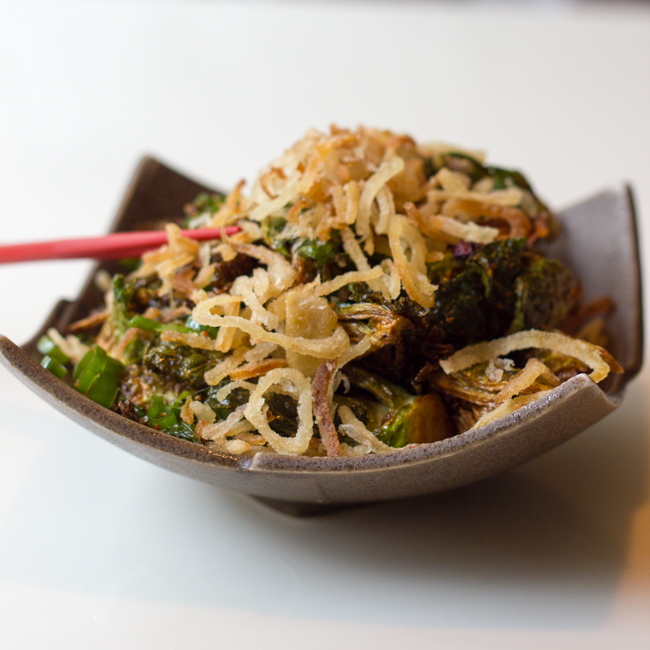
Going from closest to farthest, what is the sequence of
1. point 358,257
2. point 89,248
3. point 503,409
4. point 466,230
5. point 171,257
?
1. point 503,409
2. point 358,257
3. point 466,230
4. point 171,257
5. point 89,248

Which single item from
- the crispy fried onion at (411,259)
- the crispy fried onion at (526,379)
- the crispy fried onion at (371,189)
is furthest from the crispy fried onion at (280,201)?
the crispy fried onion at (526,379)

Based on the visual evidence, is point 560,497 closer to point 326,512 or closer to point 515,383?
point 515,383

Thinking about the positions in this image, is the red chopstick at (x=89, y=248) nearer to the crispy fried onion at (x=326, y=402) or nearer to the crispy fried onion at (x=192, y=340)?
the crispy fried onion at (x=192, y=340)

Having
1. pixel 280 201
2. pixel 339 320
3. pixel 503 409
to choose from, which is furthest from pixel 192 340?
pixel 503 409

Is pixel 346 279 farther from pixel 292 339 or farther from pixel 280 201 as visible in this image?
pixel 280 201

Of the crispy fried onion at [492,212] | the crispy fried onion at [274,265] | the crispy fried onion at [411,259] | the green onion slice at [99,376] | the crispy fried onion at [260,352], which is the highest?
the crispy fried onion at [492,212]

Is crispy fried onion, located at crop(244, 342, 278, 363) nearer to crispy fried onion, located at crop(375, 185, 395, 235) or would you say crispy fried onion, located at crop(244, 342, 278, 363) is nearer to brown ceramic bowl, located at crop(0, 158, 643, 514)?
brown ceramic bowl, located at crop(0, 158, 643, 514)

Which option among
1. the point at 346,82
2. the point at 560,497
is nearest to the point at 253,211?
the point at 560,497
